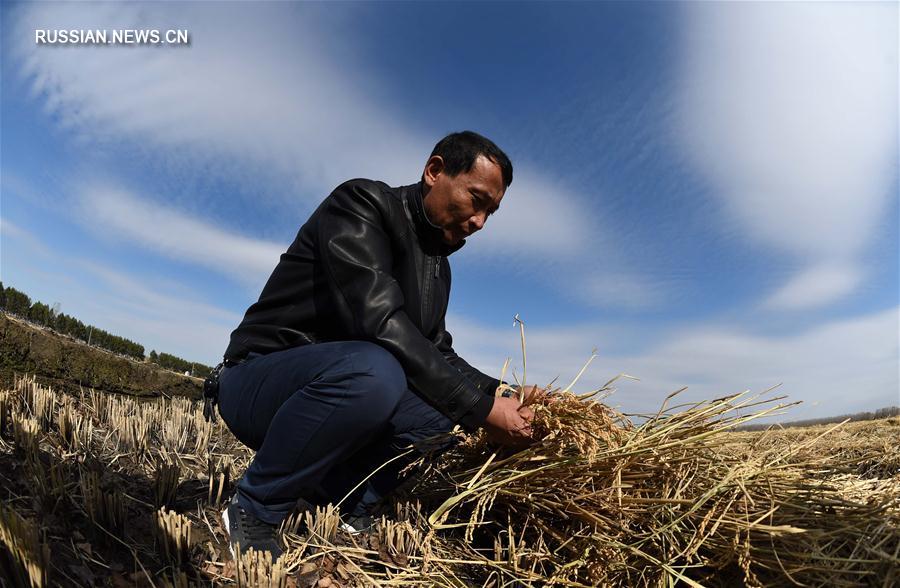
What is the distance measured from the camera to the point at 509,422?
1.65 m

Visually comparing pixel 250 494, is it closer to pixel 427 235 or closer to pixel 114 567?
pixel 114 567

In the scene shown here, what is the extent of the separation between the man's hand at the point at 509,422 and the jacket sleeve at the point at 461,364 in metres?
0.45

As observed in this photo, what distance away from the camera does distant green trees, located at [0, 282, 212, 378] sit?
34.0ft

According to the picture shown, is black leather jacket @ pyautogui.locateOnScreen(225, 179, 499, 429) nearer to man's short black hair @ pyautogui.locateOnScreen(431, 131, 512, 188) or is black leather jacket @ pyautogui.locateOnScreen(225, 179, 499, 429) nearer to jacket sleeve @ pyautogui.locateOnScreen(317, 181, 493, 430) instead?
jacket sleeve @ pyautogui.locateOnScreen(317, 181, 493, 430)

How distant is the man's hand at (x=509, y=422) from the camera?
1647 millimetres

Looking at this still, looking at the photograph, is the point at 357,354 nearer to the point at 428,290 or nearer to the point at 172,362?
the point at 428,290

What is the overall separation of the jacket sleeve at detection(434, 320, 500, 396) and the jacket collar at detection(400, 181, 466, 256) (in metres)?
0.45

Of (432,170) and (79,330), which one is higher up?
(432,170)

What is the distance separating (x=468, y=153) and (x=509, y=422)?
1049 mm

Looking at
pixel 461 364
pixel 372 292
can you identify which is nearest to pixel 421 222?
pixel 372 292

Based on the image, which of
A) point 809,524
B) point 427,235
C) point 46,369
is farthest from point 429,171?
point 46,369

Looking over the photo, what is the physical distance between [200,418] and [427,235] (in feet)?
A: 8.40

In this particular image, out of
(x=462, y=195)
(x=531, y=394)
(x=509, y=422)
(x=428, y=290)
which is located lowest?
(x=509, y=422)

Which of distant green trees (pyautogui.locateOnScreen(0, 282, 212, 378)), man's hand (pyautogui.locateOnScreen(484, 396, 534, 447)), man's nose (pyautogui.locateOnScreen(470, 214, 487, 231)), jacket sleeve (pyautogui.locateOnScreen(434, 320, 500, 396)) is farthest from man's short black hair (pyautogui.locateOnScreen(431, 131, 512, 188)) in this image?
distant green trees (pyautogui.locateOnScreen(0, 282, 212, 378))
